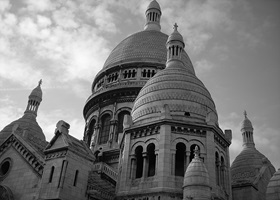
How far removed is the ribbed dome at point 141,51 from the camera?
46.4 meters

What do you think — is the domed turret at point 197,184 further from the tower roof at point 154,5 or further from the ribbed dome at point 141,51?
the tower roof at point 154,5

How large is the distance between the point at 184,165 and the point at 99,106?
20522 millimetres

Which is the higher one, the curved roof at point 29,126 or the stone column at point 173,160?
the curved roof at point 29,126

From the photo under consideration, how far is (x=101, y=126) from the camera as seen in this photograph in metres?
43.2

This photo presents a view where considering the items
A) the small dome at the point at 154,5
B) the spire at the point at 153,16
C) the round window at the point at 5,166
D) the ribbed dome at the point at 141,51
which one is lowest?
the round window at the point at 5,166

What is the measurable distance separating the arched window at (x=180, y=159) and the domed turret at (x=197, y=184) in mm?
4410

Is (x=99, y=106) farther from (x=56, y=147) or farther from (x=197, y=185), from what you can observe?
(x=197, y=185)

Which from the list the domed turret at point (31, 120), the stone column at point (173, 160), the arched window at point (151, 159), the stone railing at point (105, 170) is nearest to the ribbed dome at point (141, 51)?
the domed turret at point (31, 120)

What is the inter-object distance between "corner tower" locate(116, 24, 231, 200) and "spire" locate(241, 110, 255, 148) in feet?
52.8

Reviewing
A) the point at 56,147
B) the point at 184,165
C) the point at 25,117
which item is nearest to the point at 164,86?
the point at 184,165

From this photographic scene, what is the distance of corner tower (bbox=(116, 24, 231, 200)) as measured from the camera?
25.6 metres

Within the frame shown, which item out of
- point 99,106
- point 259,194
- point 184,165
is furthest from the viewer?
point 99,106

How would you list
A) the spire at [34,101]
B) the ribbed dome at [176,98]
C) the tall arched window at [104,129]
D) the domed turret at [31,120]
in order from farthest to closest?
1. the spire at [34,101]
2. the domed turret at [31,120]
3. the tall arched window at [104,129]
4. the ribbed dome at [176,98]

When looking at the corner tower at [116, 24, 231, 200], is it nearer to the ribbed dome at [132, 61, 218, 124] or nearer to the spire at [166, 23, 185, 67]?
the ribbed dome at [132, 61, 218, 124]
